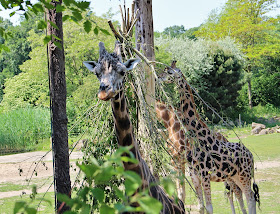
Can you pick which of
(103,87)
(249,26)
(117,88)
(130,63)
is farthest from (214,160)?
(249,26)

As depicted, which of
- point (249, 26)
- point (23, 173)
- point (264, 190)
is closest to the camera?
point (264, 190)

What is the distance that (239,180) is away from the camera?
235 inches

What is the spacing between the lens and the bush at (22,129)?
1622cm

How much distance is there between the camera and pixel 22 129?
17.0 metres

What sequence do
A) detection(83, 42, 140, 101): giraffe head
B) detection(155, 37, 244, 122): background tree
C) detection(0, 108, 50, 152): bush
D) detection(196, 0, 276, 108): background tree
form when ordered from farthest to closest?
detection(196, 0, 276, 108): background tree, detection(155, 37, 244, 122): background tree, detection(0, 108, 50, 152): bush, detection(83, 42, 140, 101): giraffe head

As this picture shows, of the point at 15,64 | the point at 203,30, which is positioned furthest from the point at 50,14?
the point at 15,64

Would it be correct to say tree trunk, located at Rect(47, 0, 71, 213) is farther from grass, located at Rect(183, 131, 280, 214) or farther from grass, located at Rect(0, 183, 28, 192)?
grass, located at Rect(0, 183, 28, 192)

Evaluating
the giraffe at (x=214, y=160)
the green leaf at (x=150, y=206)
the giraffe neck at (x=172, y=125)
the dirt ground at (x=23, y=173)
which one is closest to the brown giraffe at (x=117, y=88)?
the green leaf at (x=150, y=206)

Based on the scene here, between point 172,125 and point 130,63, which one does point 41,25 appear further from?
point 172,125

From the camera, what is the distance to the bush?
1622 cm

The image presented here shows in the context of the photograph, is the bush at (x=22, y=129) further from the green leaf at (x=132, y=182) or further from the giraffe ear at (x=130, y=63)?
the green leaf at (x=132, y=182)

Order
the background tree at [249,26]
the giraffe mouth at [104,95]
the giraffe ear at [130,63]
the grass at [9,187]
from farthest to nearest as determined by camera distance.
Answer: the background tree at [249,26] → the grass at [9,187] → the giraffe ear at [130,63] → the giraffe mouth at [104,95]

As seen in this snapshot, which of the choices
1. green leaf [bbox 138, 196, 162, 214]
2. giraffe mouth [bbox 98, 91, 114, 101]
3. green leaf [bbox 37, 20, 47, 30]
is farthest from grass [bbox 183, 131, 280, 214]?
green leaf [bbox 138, 196, 162, 214]

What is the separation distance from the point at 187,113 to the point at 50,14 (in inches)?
121
